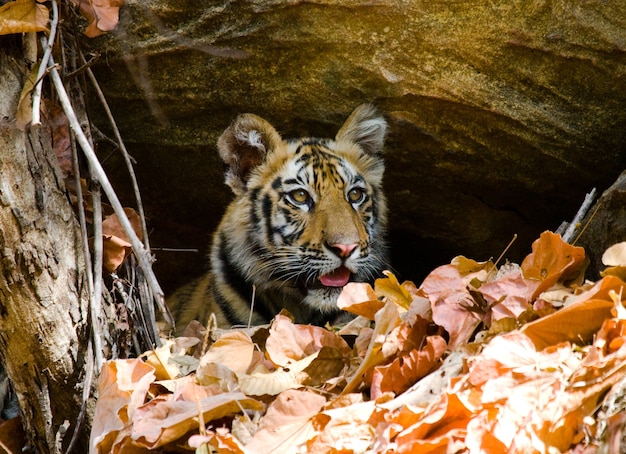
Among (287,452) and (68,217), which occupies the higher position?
(68,217)

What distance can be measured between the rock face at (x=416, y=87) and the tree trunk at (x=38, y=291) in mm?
1098

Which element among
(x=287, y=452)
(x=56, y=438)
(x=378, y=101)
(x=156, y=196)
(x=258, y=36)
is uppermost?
(x=258, y=36)

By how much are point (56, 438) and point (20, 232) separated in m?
0.82

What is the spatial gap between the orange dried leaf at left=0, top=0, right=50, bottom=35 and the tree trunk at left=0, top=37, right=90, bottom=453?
11 centimetres

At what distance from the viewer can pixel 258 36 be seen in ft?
13.6

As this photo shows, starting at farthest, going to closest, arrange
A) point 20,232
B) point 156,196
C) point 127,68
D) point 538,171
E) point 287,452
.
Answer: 1. point 156,196
2. point 538,171
3. point 127,68
4. point 20,232
5. point 287,452

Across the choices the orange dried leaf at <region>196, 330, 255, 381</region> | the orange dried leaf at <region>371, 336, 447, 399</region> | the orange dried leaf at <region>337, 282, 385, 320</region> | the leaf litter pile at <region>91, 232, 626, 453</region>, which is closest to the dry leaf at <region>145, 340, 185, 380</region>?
the leaf litter pile at <region>91, 232, 626, 453</region>

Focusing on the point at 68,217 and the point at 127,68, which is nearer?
the point at 68,217

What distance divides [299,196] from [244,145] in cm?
42

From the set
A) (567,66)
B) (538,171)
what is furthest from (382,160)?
(567,66)

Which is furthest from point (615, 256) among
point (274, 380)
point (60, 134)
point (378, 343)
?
point (60, 134)

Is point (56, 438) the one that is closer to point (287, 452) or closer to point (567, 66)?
point (287, 452)

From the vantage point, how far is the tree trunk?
323cm

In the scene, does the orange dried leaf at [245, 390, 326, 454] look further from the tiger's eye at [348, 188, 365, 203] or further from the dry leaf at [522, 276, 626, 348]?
the tiger's eye at [348, 188, 365, 203]
